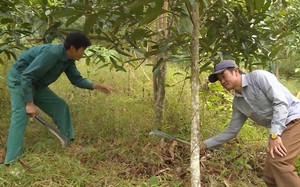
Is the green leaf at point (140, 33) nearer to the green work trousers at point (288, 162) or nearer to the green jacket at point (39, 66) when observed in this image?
the green jacket at point (39, 66)

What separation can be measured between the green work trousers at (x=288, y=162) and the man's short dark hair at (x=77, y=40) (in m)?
1.64

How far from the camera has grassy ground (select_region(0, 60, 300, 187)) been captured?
8.88ft

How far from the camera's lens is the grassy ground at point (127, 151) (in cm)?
271

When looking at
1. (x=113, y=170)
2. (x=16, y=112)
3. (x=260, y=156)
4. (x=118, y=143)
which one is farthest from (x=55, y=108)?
(x=260, y=156)

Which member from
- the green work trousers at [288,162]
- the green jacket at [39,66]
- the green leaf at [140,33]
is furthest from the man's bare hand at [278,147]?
Answer: the green jacket at [39,66]

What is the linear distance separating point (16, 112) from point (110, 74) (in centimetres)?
287

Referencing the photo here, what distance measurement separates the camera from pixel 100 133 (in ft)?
11.5

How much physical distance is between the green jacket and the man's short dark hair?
11cm

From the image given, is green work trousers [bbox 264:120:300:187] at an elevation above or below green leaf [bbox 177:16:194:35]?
below

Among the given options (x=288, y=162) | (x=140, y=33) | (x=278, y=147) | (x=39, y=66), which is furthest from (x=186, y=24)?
(x=39, y=66)

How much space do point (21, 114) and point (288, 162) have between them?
6.78 ft

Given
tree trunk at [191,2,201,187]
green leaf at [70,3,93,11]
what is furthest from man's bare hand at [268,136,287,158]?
green leaf at [70,3,93,11]

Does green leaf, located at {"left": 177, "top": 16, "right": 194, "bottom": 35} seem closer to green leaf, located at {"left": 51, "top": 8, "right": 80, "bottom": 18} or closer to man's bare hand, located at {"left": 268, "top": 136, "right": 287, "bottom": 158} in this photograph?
green leaf, located at {"left": 51, "top": 8, "right": 80, "bottom": 18}

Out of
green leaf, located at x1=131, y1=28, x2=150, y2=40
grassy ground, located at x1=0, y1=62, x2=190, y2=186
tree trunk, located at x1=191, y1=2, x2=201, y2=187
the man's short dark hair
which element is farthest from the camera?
the man's short dark hair
